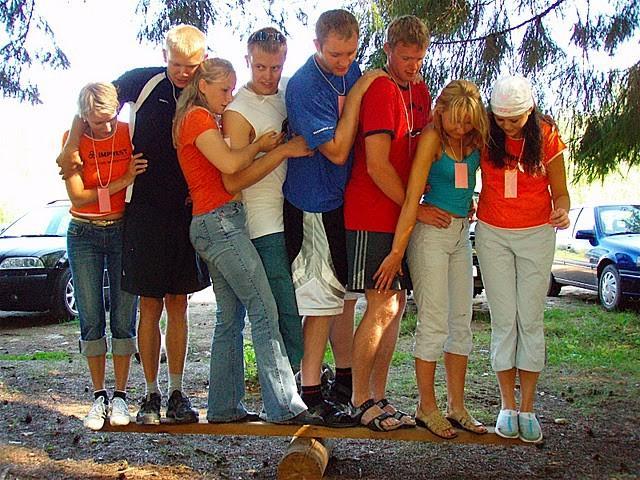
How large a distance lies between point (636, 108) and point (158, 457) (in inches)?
157

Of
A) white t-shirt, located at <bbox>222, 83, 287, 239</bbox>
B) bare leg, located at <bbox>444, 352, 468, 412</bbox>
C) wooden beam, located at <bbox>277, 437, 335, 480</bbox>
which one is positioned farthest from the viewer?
bare leg, located at <bbox>444, 352, 468, 412</bbox>

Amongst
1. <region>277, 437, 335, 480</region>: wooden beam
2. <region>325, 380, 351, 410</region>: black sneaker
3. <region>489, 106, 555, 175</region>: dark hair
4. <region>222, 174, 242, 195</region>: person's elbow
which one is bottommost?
<region>277, 437, 335, 480</region>: wooden beam

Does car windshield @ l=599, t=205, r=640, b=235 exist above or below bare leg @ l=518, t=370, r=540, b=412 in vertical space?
above

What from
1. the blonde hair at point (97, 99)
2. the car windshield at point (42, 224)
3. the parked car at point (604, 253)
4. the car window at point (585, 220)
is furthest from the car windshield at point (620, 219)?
the blonde hair at point (97, 99)

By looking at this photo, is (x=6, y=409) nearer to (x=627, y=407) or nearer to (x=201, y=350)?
(x=201, y=350)

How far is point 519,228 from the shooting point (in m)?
3.82

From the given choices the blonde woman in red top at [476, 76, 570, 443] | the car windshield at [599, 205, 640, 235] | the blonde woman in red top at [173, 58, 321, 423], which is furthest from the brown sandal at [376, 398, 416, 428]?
the car windshield at [599, 205, 640, 235]

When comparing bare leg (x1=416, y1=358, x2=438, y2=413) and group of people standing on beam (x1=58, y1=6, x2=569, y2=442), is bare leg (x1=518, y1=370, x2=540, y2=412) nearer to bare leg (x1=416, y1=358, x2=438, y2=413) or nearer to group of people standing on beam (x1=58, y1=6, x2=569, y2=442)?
group of people standing on beam (x1=58, y1=6, x2=569, y2=442)

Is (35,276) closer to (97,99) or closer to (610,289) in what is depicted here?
(97,99)

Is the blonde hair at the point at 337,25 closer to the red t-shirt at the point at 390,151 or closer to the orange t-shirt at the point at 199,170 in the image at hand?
the red t-shirt at the point at 390,151

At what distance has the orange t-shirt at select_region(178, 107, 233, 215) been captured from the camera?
3686mm

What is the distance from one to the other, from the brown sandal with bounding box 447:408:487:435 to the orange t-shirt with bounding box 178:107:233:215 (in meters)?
1.57

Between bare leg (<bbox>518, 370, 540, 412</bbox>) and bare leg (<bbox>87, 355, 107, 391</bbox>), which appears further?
bare leg (<bbox>87, 355, 107, 391</bbox>)

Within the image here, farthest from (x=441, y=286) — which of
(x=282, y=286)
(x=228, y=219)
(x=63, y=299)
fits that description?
(x=63, y=299)
